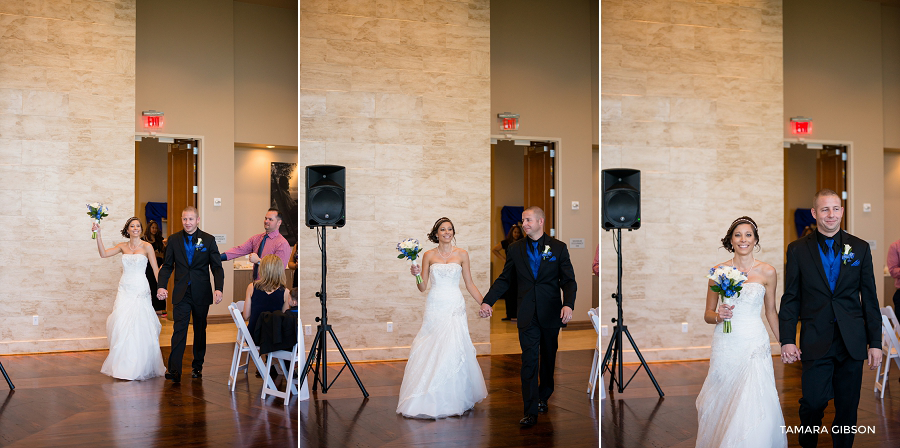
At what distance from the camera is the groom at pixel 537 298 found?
331 centimetres

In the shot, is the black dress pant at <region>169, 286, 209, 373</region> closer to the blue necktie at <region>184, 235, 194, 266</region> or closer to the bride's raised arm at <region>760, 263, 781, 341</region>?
the blue necktie at <region>184, 235, 194, 266</region>

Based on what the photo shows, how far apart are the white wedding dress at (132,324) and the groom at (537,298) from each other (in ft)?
5.59

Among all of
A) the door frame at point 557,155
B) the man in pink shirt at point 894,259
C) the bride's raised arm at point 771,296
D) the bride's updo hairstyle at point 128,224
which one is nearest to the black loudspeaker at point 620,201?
the door frame at point 557,155

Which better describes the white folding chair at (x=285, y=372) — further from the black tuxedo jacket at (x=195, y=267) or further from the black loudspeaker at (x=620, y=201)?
the black loudspeaker at (x=620, y=201)

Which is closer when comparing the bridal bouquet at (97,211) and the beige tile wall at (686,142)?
the bridal bouquet at (97,211)

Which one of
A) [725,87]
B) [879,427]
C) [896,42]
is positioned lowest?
[879,427]

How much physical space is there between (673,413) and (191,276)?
2792 millimetres

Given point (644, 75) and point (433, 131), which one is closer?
point (433, 131)

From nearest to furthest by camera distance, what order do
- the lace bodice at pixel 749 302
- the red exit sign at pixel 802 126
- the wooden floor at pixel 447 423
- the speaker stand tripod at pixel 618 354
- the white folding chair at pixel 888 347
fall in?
the red exit sign at pixel 802 126 → the lace bodice at pixel 749 302 → the speaker stand tripod at pixel 618 354 → the wooden floor at pixel 447 423 → the white folding chair at pixel 888 347

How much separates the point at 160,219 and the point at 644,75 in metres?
2.78

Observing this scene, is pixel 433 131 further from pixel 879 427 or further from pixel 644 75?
pixel 879 427

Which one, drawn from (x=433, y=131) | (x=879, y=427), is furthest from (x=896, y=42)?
(x=433, y=131)

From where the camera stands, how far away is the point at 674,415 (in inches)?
151

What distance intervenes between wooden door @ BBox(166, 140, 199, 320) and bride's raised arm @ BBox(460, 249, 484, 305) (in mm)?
1333
